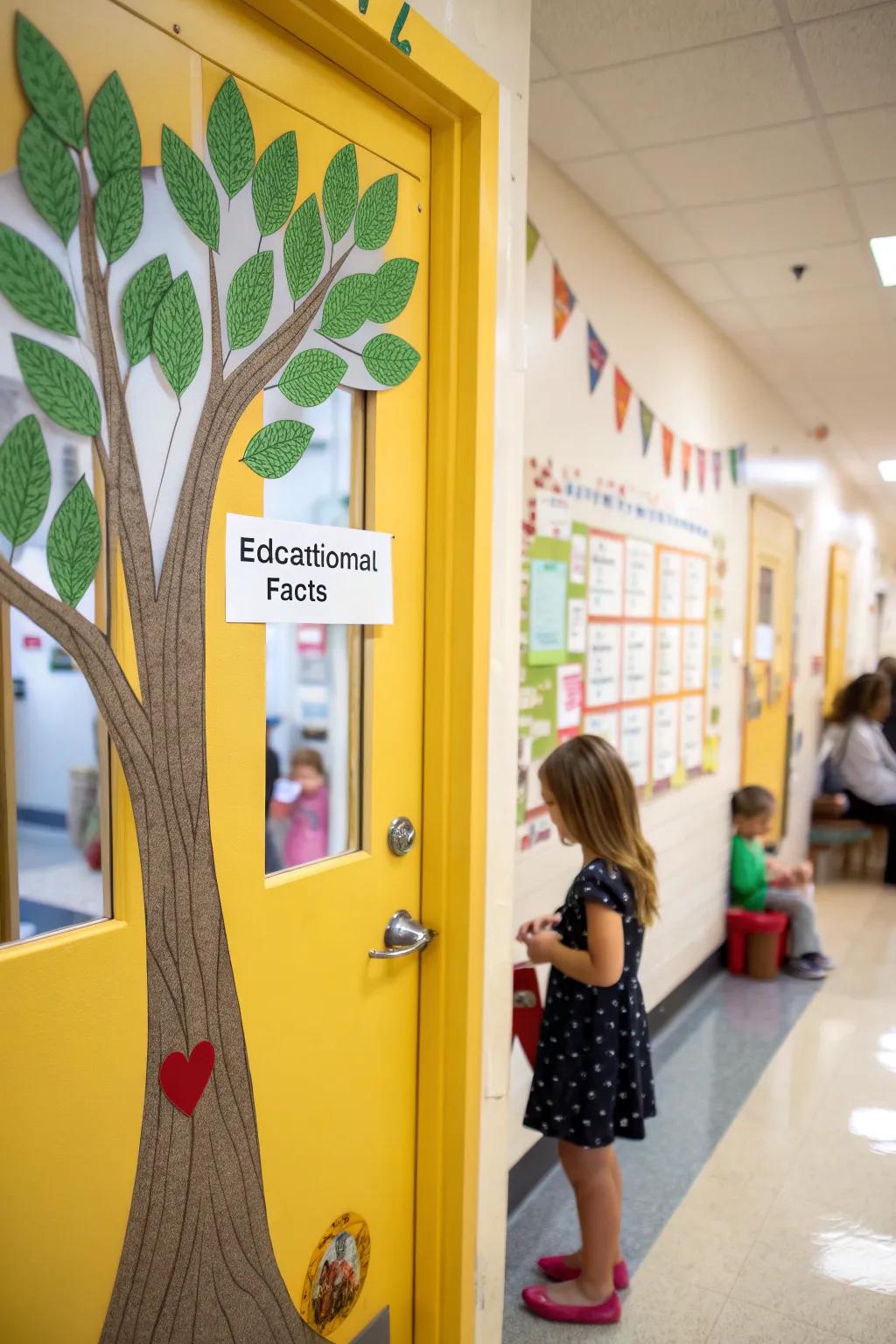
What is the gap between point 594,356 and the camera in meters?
2.85

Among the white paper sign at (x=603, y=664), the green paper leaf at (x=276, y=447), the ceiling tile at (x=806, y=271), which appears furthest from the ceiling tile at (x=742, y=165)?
the green paper leaf at (x=276, y=447)

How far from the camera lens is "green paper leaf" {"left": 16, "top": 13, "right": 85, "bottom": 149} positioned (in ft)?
3.16

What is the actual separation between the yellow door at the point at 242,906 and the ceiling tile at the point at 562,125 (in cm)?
105

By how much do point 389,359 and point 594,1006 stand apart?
131 cm

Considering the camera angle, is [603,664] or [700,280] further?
[700,280]

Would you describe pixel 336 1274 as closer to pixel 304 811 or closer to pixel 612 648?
pixel 304 811

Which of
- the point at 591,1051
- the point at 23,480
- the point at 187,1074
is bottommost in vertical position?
the point at 591,1051

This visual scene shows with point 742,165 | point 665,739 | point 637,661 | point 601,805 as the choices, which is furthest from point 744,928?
point 742,165

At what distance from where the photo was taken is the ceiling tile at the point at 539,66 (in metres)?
2.18

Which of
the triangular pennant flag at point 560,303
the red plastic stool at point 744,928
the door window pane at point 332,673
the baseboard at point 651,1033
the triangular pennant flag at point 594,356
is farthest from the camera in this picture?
the red plastic stool at point 744,928

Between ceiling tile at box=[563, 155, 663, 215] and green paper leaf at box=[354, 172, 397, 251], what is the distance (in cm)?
148

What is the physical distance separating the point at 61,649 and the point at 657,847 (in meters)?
2.76

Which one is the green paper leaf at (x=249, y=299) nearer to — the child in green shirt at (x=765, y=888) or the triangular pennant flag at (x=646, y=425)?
the triangular pennant flag at (x=646, y=425)

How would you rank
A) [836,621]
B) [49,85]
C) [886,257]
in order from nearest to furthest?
[49,85]
[886,257]
[836,621]
